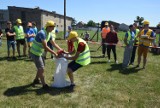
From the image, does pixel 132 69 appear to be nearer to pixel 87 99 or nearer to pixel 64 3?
pixel 87 99

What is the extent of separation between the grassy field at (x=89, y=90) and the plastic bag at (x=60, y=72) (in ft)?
0.77

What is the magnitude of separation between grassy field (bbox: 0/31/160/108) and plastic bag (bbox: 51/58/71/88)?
236mm

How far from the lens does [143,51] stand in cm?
962

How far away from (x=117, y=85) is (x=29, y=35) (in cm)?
575

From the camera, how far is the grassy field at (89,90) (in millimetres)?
5676

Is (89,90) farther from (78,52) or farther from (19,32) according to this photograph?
(19,32)

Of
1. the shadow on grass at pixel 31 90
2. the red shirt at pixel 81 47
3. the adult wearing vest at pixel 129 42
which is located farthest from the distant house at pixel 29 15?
the red shirt at pixel 81 47

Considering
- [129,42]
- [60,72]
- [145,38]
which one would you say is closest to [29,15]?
[129,42]

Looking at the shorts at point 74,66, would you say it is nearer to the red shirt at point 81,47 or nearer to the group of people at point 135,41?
the red shirt at point 81,47

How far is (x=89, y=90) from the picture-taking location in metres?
6.70

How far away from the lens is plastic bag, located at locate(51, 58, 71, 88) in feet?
21.6

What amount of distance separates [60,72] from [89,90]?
3.41ft

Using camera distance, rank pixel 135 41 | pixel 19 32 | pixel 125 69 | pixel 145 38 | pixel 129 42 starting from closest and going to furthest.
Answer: pixel 145 38 < pixel 125 69 < pixel 129 42 < pixel 135 41 < pixel 19 32

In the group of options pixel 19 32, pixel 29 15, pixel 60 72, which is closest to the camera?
pixel 60 72
